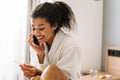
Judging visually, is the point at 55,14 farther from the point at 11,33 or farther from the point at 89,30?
the point at 89,30

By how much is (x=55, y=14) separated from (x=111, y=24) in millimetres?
1375

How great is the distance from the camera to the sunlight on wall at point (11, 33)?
177 cm

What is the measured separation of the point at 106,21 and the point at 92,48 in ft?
1.16

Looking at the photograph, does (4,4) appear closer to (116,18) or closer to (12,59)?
(12,59)

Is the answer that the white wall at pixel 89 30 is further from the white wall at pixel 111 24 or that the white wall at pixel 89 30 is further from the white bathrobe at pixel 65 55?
the white bathrobe at pixel 65 55

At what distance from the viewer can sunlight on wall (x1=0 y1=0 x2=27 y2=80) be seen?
1769 mm

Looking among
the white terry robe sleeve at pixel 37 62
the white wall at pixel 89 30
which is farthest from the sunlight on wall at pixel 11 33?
the white terry robe sleeve at pixel 37 62

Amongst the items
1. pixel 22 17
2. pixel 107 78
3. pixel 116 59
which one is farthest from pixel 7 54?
pixel 116 59

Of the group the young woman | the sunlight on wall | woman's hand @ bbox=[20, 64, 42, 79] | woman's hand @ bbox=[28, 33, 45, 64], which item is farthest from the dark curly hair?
the sunlight on wall

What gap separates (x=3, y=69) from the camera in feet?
5.83

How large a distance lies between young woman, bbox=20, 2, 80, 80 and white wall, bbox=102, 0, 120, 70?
48.1 inches

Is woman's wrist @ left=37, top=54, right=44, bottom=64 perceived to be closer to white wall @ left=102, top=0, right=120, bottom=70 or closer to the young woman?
the young woman

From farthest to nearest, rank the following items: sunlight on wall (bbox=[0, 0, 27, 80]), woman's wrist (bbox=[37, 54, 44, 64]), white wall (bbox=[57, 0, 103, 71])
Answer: white wall (bbox=[57, 0, 103, 71]) < sunlight on wall (bbox=[0, 0, 27, 80]) < woman's wrist (bbox=[37, 54, 44, 64])

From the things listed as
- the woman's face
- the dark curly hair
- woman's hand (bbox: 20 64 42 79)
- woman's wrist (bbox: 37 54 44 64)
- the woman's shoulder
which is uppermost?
the dark curly hair
